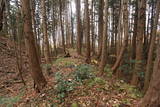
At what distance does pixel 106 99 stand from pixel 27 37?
3.60 metres

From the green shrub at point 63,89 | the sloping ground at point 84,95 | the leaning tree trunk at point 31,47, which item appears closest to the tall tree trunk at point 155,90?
the sloping ground at point 84,95

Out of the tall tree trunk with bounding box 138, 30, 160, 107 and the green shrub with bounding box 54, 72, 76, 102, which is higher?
the tall tree trunk with bounding box 138, 30, 160, 107

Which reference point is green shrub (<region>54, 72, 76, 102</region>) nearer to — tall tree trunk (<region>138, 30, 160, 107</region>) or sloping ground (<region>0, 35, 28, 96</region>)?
tall tree trunk (<region>138, 30, 160, 107</region>)

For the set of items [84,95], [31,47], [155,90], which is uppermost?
[31,47]

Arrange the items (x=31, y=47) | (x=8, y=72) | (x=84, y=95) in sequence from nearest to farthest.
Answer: (x=84, y=95) < (x=31, y=47) < (x=8, y=72)

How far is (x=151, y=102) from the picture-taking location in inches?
110

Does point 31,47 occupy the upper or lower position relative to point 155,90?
upper

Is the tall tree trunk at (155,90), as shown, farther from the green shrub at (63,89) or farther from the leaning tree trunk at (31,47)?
the leaning tree trunk at (31,47)

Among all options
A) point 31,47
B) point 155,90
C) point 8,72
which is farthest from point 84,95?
point 8,72

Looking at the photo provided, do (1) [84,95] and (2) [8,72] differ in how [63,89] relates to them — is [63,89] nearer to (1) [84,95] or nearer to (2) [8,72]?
(1) [84,95]

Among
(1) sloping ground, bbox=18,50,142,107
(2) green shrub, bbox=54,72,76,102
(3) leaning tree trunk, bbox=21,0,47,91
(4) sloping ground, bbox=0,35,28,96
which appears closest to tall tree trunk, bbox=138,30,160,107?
→ (1) sloping ground, bbox=18,50,142,107

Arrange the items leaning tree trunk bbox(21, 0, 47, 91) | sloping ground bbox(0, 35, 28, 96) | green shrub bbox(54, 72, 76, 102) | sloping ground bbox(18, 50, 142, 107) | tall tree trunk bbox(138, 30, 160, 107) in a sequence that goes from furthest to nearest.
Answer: sloping ground bbox(0, 35, 28, 96) → leaning tree trunk bbox(21, 0, 47, 91) → green shrub bbox(54, 72, 76, 102) → sloping ground bbox(18, 50, 142, 107) → tall tree trunk bbox(138, 30, 160, 107)

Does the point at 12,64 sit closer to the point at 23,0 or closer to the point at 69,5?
the point at 23,0

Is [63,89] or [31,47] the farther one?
[31,47]
